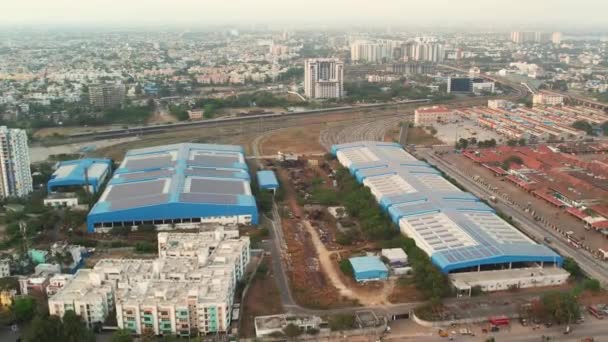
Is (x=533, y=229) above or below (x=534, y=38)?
below

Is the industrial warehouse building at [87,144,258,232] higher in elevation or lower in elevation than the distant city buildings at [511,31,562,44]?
lower

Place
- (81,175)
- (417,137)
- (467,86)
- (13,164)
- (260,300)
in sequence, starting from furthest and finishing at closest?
(467,86) < (417,137) < (81,175) < (13,164) < (260,300)

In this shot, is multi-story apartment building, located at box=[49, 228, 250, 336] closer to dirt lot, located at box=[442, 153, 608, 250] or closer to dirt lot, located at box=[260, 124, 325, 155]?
dirt lot, located at box=[442, 153, 608, 250]

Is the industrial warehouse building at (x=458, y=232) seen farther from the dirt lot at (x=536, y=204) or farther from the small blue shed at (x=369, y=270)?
the dirt lot at (x=536, y=204)

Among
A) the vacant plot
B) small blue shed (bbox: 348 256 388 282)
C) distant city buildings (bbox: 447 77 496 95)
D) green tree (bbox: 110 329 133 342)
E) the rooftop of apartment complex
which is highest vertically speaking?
distant city buildings (bbox: 447 77 496 95)

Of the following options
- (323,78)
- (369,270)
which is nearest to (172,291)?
(369,270)

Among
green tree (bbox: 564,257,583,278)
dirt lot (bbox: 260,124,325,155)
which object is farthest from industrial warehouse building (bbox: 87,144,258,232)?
green tree (bbox: 564,257,583,278)

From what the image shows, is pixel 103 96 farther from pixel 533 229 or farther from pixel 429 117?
pixel 533 229

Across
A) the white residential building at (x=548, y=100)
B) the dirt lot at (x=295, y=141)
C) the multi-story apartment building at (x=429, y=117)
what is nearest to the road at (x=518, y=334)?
the dirt lot at (x=295, y=141)
